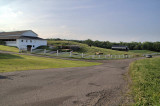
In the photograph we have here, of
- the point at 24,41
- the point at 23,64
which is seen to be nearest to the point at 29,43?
the point at 24,41

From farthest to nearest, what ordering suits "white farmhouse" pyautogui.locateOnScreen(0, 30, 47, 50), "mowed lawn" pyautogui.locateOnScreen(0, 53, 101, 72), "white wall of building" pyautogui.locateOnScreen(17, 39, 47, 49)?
"white farmhouse" pyautogui.locateOnScreen(0, 30, 47, 50) → "white wall of building" pyautogui.locateOnScreen(17, 39, 47, 49) → "mowed lawn" pyautogui.locateOnScreen(0, 53, 101, 72)

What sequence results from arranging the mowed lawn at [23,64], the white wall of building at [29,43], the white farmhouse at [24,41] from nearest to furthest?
the mowed lawn at [23,64]
the white wall of building at [29,43]
the white farmhouse at [24,41]

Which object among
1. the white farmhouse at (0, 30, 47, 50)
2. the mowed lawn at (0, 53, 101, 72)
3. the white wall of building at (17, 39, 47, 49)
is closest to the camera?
the mowed lawn at (0, 53, 101, 72)

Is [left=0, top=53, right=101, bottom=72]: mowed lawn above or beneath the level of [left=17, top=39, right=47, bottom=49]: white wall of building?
beneath

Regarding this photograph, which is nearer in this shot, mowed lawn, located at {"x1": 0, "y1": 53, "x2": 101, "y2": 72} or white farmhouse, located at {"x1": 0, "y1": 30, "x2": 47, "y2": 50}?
mowed lawn, located at {"x1": 0, "y1": 53, "x2": 101, "y2": 72}

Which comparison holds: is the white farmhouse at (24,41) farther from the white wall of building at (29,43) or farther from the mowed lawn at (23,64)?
the mowed lawn at (23,64)

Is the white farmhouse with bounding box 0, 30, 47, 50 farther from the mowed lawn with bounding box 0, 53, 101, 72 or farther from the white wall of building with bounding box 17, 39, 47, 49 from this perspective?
the mowed lawn with bounding box 0, 53, 101, 72

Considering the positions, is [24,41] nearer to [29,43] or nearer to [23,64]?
[29,43]

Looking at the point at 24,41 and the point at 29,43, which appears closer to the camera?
the point at 24,41

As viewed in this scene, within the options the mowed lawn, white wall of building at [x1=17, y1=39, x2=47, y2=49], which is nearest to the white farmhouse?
white wall of building at [x1=17, y1=39, x2=47, y2=49]

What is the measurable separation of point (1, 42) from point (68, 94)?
179 feet

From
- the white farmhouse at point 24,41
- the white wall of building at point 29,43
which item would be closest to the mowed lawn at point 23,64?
the white farmhouse at point 24,41

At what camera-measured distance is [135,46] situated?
138 m

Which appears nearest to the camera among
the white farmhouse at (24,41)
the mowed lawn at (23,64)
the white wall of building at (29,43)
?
the mowed lawn at (23,64)
